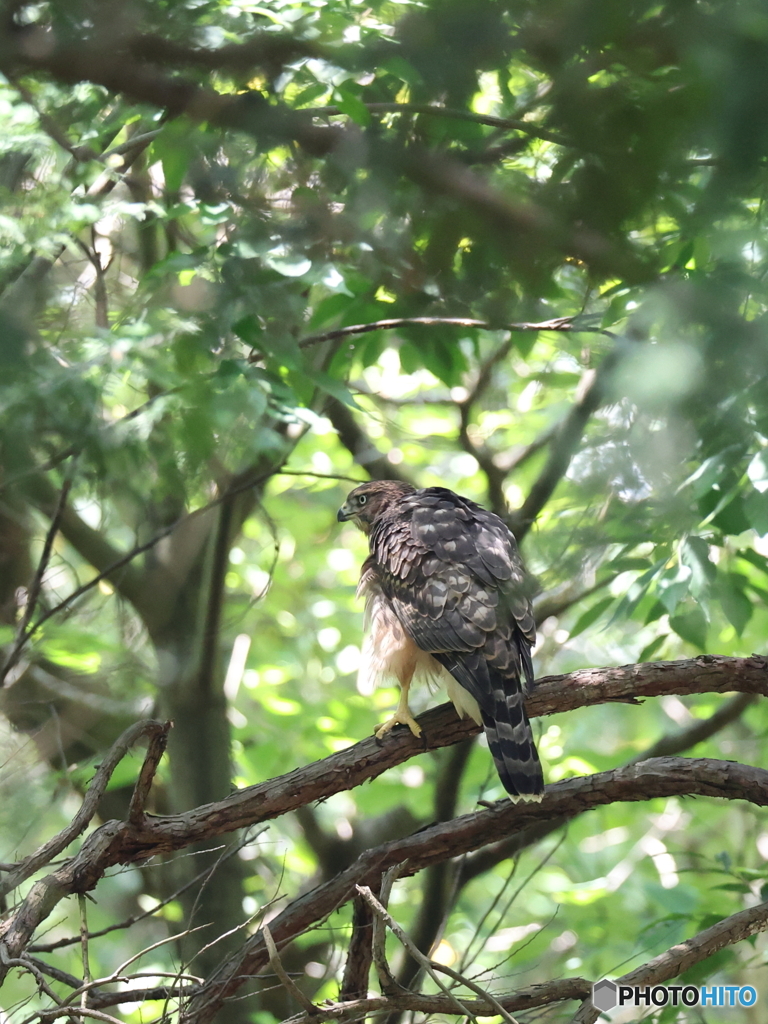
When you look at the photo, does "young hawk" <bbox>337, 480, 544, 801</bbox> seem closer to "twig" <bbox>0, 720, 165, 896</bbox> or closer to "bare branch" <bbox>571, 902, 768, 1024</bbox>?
"bare branch" <bbox>571, 902, 768, 1024</bbox>

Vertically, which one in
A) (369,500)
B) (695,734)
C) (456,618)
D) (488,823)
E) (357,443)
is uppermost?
(357,443)

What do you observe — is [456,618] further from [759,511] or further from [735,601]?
[759,511]

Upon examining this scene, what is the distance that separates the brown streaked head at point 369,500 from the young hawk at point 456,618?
312mm

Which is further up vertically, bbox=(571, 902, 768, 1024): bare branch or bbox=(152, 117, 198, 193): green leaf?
bbox=(152, 117, 198, 193): green leaf

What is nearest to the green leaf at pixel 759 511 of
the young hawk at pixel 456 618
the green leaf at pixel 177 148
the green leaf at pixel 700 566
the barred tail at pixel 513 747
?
the green leaf at pixel 700 566

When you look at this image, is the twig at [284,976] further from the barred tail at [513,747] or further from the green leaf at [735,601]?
the green leaf at [735,601]

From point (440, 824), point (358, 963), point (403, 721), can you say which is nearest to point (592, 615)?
point (403, 721)

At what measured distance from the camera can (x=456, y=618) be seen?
3207 millimetres

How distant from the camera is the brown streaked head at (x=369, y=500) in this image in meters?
4.31

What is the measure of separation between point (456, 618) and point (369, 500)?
4.21ft

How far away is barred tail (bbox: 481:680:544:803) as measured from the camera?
278 centimetres

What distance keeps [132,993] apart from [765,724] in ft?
11.5

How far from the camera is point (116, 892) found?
17.4 ft

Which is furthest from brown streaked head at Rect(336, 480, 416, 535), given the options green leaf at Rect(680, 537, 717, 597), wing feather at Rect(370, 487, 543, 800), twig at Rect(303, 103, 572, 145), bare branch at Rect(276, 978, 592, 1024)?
twig at Rect(303, 103, 572, 145)
